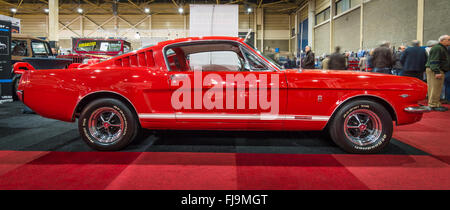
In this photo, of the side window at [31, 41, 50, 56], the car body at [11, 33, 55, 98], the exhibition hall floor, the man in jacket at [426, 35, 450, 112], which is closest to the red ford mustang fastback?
the exhibition hall floor

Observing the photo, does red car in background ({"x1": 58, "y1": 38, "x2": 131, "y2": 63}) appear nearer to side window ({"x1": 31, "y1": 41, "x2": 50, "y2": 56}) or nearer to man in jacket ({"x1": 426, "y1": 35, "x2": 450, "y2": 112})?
side window ({"x1": 31, "y1": 41, "x2": 50, "y2": 56})

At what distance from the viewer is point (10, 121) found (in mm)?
4352

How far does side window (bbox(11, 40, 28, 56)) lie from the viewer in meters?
7.07

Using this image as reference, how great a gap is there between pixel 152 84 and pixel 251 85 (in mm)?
1035

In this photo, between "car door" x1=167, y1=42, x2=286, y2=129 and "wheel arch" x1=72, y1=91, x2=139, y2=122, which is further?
"wheel arch" x1=72, y1=91, x2=139, y2=122

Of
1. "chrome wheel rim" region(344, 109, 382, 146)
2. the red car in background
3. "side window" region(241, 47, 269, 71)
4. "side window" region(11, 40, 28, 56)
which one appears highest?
the red car in background

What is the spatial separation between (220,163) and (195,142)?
2.51 ft

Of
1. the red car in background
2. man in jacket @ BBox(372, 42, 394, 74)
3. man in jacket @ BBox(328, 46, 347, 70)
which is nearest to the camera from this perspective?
man in jacket @ BBox(372, 42, 394, 74)

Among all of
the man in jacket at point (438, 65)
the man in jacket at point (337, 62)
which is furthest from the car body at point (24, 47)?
A: the man in jacket at point (438, 65)

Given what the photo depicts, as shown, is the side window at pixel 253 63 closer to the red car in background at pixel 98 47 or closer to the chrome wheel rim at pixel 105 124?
the chrome wheel rim at pixel 105 124

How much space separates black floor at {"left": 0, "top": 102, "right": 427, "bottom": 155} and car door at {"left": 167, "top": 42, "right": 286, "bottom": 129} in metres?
0.37

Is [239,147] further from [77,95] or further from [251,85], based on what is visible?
[77,95]

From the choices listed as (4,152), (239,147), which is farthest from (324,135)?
(4,152)

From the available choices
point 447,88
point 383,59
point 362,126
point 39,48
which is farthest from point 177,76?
point 447,88
